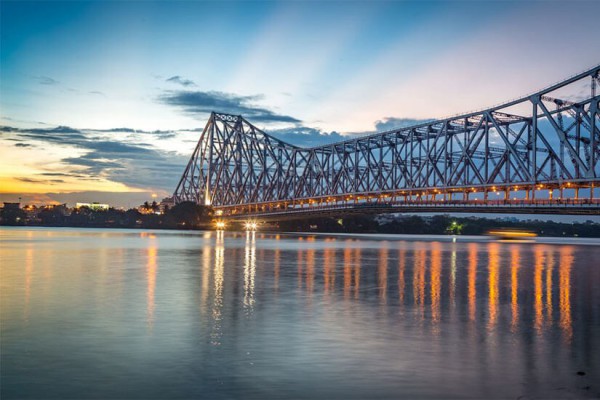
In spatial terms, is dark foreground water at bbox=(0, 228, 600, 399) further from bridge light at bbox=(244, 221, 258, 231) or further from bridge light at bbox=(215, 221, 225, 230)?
bridge light at bbox=(215, 221, 225, 230)

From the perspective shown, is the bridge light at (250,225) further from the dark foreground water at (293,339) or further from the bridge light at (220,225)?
the dark foreground water at (293,339)

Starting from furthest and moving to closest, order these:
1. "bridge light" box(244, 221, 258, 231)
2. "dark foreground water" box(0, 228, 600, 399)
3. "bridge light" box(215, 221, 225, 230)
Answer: "bridge light" box(215, 221, 225, 230)
"bridge light" box(244, 221, 258, 231)
"dark foreground water" box(0, 228, 600, 399)

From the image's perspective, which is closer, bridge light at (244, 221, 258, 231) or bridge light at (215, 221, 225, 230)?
bridge light at (244, 221, 258, 231)

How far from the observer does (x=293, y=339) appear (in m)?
13.1

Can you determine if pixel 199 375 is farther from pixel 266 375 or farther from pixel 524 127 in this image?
pixel 524 127

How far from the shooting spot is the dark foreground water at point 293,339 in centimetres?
939

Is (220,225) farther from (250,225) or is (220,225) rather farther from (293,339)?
(293,339)

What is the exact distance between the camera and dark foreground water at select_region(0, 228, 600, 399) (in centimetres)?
939

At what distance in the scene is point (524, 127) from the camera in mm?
95938

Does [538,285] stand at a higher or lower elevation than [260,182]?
lower

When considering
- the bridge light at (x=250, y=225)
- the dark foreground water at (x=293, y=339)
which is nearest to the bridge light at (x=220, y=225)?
the bridge light at (x=250, y=225)

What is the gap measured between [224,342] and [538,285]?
60.5ft

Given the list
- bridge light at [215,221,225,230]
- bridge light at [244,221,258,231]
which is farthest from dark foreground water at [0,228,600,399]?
bridge light at [215,221,225,230]

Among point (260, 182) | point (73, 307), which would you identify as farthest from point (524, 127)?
point (73, 307)
